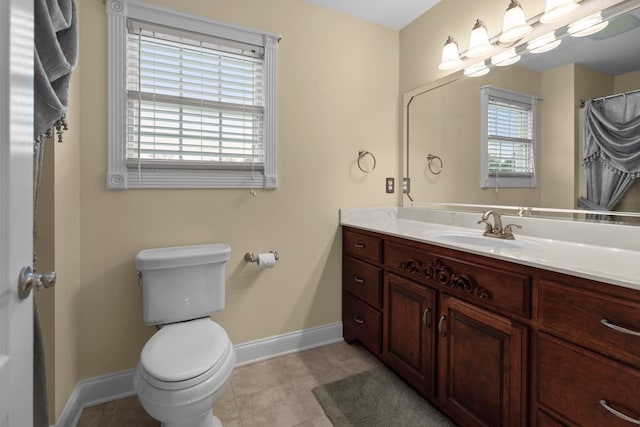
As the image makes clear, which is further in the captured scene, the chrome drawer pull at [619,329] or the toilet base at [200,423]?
the toilet base at [200,423]

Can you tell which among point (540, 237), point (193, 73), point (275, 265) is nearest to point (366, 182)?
point (275, 265)

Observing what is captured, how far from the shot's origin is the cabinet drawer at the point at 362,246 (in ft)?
6.11

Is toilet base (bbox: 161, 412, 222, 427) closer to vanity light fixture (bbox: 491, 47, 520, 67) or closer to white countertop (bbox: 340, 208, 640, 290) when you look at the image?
white countertop (bbox: 340, 208, 640, 290)

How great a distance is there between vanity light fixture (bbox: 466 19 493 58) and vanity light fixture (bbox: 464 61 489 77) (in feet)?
0.23

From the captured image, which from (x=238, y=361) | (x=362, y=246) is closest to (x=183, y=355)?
(x=238, y=361)

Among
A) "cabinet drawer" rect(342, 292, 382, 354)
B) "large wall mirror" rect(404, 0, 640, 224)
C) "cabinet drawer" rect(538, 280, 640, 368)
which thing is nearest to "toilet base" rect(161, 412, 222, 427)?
"cabinet drawer" rect(342, 292, 382, 354)

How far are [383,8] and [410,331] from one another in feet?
6.99

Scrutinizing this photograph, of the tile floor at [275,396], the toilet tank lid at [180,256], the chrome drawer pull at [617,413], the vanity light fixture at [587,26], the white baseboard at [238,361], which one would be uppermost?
the vanity light fixture at [587,26]

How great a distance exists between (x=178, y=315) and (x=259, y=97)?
1.36 meters

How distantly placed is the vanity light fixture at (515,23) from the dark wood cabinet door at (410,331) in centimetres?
137

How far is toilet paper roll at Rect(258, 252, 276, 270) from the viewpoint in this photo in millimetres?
1874

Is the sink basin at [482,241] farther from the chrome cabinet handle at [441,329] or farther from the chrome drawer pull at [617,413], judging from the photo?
the chrome drawer pull at [617,413]

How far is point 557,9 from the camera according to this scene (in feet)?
4.57

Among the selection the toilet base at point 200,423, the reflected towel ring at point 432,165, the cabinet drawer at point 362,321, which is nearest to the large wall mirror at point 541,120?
the reflected towel ring at point 432,165
